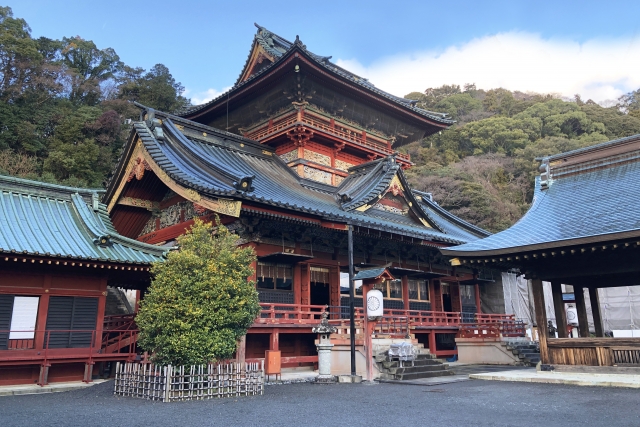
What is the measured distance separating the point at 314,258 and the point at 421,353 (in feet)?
16.7

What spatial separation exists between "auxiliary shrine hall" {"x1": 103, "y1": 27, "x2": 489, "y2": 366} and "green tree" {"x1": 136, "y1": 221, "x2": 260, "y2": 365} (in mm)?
3227

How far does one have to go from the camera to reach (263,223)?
1645cm

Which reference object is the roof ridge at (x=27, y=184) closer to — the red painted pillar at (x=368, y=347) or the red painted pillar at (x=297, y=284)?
the red painted pillar at (x=297, y=284)

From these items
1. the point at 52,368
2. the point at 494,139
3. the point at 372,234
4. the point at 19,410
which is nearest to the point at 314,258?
the point at 372,234

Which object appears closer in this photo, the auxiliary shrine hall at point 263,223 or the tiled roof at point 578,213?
the tiled roof at point 578,213

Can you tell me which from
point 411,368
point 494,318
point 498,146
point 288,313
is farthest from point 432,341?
point 498,146

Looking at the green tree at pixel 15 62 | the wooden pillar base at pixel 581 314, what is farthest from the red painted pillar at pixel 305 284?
the green tree at pixel 15 62

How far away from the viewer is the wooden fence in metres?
10.3

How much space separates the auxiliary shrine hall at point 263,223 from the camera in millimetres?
13867

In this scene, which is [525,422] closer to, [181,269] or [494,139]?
[181,269]

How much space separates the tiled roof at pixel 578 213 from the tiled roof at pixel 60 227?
9.87m

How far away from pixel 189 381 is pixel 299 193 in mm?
10089

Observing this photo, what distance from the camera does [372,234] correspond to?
61.1ft

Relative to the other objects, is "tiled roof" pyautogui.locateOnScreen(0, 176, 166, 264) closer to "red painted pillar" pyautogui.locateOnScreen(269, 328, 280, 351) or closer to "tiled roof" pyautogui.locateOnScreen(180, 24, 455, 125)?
"red painted pillar" pyautogui.locateOnScreen(269, 328, 280, 351)
